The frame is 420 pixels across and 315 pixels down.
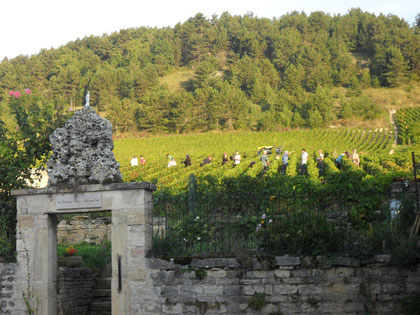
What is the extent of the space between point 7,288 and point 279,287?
455cm

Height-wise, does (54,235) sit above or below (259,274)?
above

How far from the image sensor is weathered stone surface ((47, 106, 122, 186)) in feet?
29.2

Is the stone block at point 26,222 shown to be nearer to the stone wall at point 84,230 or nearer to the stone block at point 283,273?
the stone block at point 283,273

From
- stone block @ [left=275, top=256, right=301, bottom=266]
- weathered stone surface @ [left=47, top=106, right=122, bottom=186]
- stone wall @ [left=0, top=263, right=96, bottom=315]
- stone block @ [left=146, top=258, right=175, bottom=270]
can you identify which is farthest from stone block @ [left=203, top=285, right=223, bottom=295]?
stone wall @ [left=0, top=263, right=96, bottom=315]

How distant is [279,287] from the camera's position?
8070 millimetres

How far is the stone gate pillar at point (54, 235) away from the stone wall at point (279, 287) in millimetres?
391

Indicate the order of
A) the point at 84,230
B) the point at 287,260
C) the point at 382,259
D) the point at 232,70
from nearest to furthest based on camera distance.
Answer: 1. the point at 382,259
2. the point at 287,260
3. the point at 84,230
4. the point at 232,70

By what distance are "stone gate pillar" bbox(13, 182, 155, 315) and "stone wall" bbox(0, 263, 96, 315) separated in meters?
0.14

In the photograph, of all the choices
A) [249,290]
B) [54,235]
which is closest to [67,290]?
[54,235]

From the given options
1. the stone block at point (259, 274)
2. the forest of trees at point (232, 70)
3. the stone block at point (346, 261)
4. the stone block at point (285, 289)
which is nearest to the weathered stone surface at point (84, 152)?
the stone block at point (259, 274)

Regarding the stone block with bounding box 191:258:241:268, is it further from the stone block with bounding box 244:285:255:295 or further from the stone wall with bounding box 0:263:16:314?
the stone wall with bounding box 0:263:16:314

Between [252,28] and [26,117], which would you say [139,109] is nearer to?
[252,28]

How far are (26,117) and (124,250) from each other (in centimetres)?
399

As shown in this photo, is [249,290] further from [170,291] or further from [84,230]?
[84,230]
